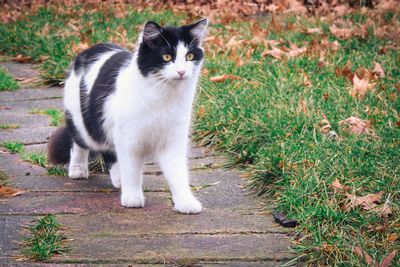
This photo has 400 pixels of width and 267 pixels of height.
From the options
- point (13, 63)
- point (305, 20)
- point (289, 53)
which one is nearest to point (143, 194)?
point (289, 53)

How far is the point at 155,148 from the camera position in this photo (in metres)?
3.78

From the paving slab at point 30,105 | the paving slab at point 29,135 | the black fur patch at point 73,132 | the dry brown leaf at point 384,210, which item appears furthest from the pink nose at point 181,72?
the paving slab at point 30,105

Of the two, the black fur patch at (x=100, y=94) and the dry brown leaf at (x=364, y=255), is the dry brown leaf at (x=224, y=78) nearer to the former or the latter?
the black fur patch at (x=100, y=94)

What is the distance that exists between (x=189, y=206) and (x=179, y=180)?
185mm

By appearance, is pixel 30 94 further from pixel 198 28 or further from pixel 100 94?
pixel 198 28

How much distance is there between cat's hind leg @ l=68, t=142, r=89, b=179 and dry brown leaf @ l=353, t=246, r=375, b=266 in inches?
77.1

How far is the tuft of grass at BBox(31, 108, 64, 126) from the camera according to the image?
16.8 feet

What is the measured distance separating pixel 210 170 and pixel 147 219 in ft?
2.79

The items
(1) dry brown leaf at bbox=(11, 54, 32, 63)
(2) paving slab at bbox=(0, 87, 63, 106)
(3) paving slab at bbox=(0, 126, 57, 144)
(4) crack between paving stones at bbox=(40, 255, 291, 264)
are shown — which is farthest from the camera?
(1) dry brown leaf at bbox=(11, 54, 32, 63)

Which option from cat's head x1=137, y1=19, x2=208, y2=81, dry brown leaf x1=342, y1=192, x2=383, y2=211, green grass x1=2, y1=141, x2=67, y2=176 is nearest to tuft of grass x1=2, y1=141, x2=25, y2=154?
green grass x1=2, y1=141, x2=67, y2=176

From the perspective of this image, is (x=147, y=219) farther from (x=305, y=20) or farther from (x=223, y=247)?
(x=305, y=20)

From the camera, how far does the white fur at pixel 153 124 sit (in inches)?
140

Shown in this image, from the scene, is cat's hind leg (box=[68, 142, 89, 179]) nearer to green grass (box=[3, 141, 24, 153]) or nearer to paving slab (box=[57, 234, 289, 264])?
green grass (box=[3, 141, 24, 153])

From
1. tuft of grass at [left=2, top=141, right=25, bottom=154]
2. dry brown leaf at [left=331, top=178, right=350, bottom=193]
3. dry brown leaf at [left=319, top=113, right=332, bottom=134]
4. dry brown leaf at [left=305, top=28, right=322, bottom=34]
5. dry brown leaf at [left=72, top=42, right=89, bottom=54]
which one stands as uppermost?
dry brown leaf at [left=331, top=178, right=350, bottom=193]
